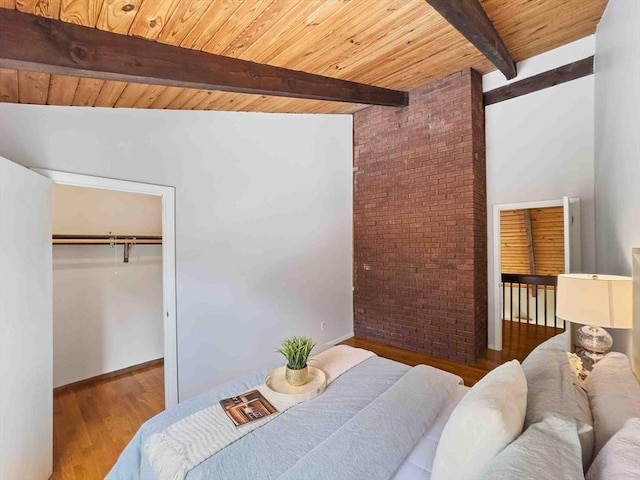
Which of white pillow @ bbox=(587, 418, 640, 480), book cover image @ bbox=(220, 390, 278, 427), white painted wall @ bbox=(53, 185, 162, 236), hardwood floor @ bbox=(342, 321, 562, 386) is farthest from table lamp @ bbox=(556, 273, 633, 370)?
white painted wall @ bbox=(53, 185, 162, 236)

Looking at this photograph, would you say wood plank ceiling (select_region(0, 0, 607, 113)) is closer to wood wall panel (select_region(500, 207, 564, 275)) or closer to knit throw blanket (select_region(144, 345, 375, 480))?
knit throw blanket (select_region(144, 345, 375, 480))

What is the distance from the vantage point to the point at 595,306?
1.62 m

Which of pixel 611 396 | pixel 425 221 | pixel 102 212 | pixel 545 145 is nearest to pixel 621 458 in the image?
pixel 611 396

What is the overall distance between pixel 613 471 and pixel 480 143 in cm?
364

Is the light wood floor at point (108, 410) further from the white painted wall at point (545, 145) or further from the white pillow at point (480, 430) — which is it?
the white pillow at point (480, 430)

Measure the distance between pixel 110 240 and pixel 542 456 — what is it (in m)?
3.75

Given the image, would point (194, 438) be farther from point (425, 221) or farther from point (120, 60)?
point (425, 221)

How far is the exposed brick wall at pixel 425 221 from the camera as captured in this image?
350cm

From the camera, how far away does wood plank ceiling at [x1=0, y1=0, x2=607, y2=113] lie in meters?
1.61

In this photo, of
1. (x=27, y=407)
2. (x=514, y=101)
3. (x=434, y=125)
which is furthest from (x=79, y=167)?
(x=514, y=101)

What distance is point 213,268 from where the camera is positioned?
288 cm

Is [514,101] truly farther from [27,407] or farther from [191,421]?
[27,407]

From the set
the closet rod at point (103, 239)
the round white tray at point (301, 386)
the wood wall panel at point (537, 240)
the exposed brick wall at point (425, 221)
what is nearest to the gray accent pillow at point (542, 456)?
the round white tray at point (301, 386)

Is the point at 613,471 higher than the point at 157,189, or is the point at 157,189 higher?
the point at 157,189
